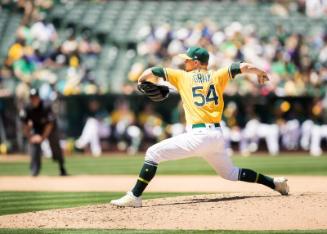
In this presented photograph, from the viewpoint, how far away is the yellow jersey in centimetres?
827

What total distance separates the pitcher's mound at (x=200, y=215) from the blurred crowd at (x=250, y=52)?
48.7ft

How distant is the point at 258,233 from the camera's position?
6.83 meters

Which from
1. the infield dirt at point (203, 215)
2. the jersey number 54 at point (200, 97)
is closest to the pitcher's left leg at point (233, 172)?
the infield dirt at point (203, 215)

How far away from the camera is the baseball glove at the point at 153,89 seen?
858 centimetres

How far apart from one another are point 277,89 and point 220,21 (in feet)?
11.9

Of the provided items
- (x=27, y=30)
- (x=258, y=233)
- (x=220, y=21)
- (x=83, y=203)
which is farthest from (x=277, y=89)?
(x=258, y=233)

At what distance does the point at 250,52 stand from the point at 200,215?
1660 centimetres

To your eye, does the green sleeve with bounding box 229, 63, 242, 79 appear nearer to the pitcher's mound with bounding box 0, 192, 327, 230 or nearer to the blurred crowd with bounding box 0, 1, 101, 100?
the pitcher's mound with bounding box 0, 192, 327, 230

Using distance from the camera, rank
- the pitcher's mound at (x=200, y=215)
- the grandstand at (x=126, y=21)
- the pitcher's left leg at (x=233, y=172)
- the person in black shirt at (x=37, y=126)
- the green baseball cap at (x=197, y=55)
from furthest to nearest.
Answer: the grandstand at (x=126, y=21) < the person in black shirt at (x=37, y=126) < the pitcher's left leg at (x=233, y=172) < the green baseball cap at (x=197, y=55) < the pitcher's mound at (x=200, y=215)

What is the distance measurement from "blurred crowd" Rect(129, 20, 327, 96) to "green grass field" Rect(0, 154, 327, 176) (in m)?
3.92

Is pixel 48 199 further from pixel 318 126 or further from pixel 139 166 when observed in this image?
pixel 318 126

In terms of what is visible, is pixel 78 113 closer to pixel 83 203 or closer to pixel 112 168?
pixel 112 168

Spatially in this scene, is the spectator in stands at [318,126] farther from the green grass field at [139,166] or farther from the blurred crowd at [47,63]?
the blurred crowd at [47,63]

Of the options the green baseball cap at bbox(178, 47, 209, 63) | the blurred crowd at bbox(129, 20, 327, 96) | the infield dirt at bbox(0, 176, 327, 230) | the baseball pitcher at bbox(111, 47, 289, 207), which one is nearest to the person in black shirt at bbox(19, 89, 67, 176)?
the infield dirt at bbox(0, 176, 327, 230)
